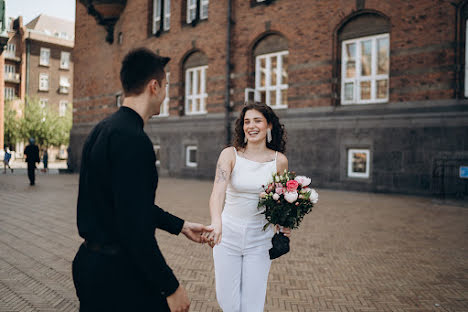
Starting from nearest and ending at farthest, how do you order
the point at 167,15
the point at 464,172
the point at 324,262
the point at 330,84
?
the point at 324,262 < the point at 464,172 < the point at 330,84 < the point at 167,15

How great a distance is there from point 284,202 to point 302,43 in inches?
506

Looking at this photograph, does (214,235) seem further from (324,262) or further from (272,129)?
(324,262)

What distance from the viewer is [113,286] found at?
1646 millimetres

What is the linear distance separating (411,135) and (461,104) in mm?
1618

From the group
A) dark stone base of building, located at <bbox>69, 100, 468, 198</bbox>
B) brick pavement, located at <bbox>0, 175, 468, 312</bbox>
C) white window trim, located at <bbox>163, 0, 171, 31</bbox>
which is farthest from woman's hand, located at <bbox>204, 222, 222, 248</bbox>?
white window trim, located at <bbox>163, 0, 171, 31</bbox>

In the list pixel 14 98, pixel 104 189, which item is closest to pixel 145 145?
pixel 104 189

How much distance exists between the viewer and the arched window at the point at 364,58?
42.9ft

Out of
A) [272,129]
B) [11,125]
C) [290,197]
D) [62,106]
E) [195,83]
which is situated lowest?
[290,197]

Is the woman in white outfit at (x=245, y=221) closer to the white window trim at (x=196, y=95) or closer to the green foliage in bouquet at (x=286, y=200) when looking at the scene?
the green foliage in bouquet at (x=286, y=200)

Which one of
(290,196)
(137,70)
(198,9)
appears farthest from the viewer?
(198,9)

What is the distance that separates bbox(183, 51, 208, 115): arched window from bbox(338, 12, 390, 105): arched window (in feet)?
22.4

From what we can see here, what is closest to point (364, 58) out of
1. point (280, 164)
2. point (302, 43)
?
point (302, 43)

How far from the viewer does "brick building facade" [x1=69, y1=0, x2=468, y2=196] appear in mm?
11664

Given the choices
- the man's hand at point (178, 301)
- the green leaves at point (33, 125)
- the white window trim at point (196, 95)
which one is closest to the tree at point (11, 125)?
the green leaves at point (33, 125)
